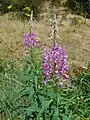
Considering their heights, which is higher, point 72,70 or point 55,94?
point 55,94

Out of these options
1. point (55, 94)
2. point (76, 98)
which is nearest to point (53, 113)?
point (55, 94)

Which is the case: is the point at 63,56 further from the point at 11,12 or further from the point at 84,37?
the point at 11,12

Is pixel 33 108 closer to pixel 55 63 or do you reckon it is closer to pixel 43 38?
pixel 55 63

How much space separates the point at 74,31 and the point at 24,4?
164 centimetres

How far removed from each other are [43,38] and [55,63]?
401cm

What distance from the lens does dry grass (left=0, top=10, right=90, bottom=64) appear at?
614 cm

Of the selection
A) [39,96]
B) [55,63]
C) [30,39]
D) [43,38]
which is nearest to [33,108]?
[39,96]

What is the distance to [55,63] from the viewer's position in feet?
9.34

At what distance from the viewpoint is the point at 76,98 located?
3.84 m

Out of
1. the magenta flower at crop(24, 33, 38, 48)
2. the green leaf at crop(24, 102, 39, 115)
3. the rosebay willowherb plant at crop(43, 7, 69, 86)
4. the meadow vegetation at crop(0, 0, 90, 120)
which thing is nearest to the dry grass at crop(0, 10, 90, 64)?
the meadow vegetation at crop(0, 0, 90, 120)

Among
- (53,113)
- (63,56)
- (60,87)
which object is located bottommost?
(53,113)

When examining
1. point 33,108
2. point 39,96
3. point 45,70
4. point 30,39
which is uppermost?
point 30,39

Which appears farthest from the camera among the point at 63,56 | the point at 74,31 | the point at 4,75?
the point at 74,31

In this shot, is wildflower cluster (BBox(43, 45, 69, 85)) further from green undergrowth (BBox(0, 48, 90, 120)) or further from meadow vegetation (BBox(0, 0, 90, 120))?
green undergrowth (BBox(0, 48, 90, 120))
